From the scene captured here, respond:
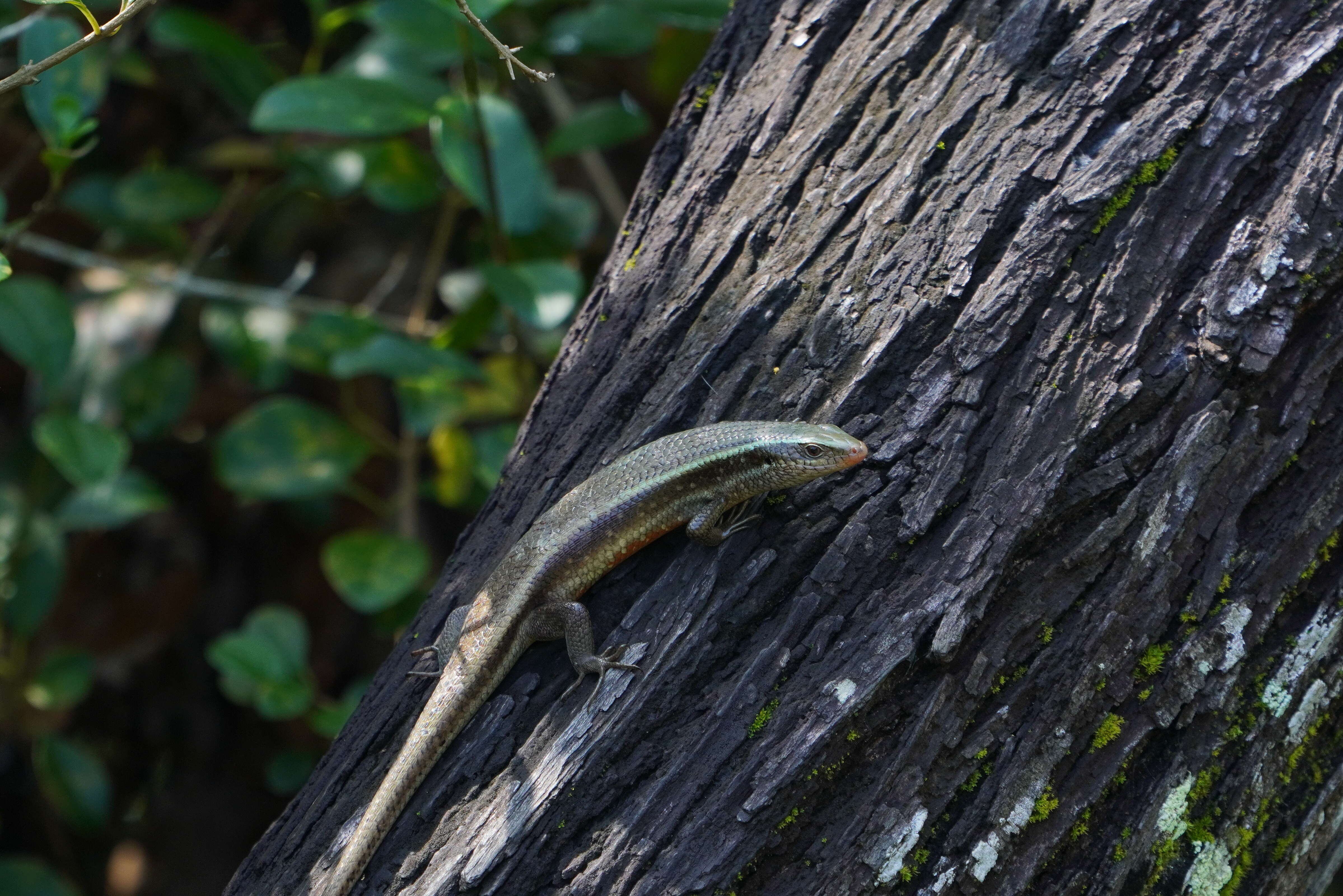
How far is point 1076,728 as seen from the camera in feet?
6.58

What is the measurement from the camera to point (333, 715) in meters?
3.54

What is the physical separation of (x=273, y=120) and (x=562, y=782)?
2.40 metres

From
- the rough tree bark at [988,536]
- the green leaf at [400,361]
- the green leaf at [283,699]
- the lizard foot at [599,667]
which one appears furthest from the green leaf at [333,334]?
the lizard foot at [599,667]

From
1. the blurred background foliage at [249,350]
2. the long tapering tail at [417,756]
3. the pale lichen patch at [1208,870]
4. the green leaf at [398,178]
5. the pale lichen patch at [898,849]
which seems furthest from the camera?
the green leaf at [398,178]

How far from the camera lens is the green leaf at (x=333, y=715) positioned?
351 centimetres

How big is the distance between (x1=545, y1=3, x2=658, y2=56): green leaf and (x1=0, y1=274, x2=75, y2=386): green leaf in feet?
6.85

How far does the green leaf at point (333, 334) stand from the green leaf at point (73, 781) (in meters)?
2.05

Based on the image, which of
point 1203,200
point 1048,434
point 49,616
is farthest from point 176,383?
point 1203,200

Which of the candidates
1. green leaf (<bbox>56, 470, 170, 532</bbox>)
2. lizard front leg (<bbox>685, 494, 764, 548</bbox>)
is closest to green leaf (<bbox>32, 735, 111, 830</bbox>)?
green leaf (<bbox>56, 470, 170, 532</bbox>)

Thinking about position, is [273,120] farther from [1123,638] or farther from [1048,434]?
[1123,638]

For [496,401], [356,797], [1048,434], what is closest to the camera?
[1048,434]

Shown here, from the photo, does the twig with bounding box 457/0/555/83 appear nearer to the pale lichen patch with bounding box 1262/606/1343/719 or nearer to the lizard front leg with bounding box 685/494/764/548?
the lizard front leg with bounding box 685/494/764/548

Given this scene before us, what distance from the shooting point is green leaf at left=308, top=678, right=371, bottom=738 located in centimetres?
351

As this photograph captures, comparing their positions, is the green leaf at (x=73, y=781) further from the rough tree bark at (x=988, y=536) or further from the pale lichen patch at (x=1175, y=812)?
the pale lichen patch at (x=1175, y=812)
